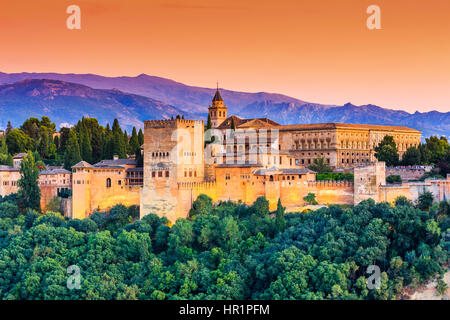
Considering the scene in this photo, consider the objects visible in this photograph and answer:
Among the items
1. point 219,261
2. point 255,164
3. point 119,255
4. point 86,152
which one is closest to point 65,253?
point 119,255

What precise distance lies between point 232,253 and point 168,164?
754 cm

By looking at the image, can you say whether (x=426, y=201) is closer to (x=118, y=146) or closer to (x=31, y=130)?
(x=118, y=146)

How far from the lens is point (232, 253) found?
114 ft

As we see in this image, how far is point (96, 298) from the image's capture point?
3198 cm

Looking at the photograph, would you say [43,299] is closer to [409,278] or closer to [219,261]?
[219,261]

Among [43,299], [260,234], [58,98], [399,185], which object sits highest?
[58,98]

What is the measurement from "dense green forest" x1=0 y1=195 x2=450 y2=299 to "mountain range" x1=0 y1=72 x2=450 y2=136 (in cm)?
12628

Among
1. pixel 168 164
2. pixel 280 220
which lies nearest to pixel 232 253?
pixel 280 220

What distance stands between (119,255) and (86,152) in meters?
16.0

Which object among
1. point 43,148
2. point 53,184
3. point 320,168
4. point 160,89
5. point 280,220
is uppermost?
point 160,89

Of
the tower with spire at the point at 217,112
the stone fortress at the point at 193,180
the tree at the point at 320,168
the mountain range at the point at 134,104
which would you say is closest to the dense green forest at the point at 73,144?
the stone fortress at the point at 193,180

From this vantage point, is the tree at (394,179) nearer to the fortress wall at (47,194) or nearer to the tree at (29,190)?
the fortress wall at (47,194)
